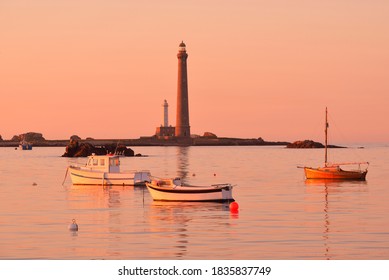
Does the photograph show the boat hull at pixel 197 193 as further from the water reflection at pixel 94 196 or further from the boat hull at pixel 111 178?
the boat hull at pixel 111 178

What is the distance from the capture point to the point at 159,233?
1382 inches

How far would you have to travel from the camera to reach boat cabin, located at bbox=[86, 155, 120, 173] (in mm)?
68688

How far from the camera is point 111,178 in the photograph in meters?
68.6

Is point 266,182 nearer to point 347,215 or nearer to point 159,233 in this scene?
point 347,215

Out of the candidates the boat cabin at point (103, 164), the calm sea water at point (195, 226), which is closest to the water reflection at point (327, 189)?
the calm sea water at point (195, 226)

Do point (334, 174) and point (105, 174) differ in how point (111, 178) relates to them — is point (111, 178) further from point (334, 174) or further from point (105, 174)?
point (334, 174)

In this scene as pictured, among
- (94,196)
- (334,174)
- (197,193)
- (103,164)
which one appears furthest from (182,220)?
(334,174)

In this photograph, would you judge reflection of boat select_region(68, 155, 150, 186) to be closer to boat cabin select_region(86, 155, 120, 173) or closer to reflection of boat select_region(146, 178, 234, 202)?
boat cabin select_region(86, 155, 120, 173)

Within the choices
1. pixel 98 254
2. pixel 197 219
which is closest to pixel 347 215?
pixel 197 219

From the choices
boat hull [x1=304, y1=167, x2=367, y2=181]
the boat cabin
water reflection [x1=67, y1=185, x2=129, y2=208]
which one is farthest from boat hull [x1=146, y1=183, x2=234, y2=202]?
boat hull [x1=304, y1=167, x2=367, y2=181]

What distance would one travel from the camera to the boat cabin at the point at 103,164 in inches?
2704

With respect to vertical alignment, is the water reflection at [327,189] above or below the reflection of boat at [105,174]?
below

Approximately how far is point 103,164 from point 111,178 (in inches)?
70.9

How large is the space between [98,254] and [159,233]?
6.94 metres
